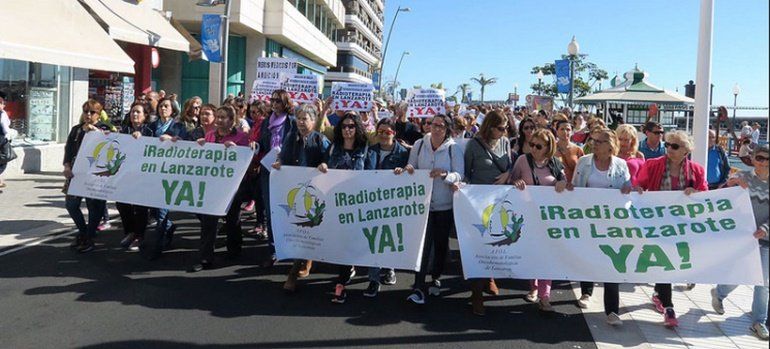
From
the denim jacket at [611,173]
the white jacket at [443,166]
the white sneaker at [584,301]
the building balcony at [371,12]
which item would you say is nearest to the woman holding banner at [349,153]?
the white jacket at [443,166]

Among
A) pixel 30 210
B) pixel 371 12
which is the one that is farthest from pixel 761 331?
pixel 371 12

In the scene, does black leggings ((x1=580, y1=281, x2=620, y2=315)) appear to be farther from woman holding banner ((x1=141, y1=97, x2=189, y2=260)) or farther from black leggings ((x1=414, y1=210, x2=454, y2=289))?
woman holding banner ((x1=141, y1=97, x2=189, y2=260))

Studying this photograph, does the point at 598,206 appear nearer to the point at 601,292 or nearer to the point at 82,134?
the point at 601,292

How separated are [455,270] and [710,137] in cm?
364

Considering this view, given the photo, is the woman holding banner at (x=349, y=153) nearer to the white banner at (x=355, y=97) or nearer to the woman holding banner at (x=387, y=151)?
the woman holding banner at (x=387, y=151)

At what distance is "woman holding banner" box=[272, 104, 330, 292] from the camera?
6352 millimetres

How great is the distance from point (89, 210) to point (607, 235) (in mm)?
5636

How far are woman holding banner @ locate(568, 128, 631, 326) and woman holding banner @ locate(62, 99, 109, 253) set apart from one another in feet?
17.3

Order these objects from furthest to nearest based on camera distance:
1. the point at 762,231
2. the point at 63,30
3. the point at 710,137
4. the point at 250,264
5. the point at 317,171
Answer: the point at 63,30, the point at 710,137, the point at 250,264, the point at 317,171, the point at 762,231

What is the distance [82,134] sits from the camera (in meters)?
7.43

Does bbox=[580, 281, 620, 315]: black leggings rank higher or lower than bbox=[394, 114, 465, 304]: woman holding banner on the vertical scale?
lower

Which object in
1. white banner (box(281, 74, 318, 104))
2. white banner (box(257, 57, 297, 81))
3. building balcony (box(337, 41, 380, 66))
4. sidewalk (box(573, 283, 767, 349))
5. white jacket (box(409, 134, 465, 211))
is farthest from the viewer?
building balcony (box(337, 41, 380, 66))

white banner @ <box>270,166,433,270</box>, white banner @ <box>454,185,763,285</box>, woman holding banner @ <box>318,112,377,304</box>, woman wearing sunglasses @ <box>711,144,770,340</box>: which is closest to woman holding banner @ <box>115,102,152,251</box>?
white banner @ <box>270,166,433,270</box>

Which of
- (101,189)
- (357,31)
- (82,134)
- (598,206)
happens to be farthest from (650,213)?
(357,31)
